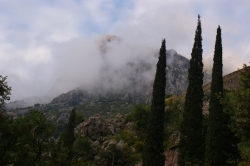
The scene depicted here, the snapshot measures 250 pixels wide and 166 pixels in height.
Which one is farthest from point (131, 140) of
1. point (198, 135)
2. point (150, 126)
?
point (198, 135)

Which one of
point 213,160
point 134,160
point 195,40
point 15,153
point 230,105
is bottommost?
point 134,160

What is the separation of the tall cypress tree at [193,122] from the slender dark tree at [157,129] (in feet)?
8.88

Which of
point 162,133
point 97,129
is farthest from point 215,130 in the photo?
point 97,129

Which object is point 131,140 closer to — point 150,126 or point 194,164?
point 150,126

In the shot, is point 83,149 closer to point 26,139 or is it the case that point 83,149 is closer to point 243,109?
point 26,139

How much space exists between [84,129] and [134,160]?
830 inches

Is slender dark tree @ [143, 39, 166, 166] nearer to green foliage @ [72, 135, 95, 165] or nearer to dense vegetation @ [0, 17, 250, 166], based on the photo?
dense vegetation @ [0, 17, 250, 166]

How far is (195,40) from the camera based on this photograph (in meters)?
36.4

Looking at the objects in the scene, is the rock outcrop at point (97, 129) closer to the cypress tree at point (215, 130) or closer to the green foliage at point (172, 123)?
the green foliage at point (172, 123)

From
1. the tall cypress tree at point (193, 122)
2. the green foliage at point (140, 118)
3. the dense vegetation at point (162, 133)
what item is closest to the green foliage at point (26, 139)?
the dense vegetation at point (162, 133)

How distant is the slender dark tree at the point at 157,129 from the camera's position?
102ft

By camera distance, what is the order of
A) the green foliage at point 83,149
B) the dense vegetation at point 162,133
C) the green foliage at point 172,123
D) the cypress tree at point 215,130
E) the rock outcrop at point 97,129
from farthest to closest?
the rock outcrop at point 97,129 → the green foliage at point 83,149 → the green foliage at point 172,123 → the cypress tree at point 215,130 → the dense vegetation at point 162,133

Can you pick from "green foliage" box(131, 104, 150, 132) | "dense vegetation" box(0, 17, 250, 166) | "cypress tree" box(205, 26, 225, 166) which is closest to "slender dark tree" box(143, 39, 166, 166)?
"dense vegetation" box(0, 17, 250, 166)

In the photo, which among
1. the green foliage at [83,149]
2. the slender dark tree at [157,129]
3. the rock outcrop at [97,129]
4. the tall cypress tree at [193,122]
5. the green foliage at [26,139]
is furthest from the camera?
the rock outcrop at [97,129]
